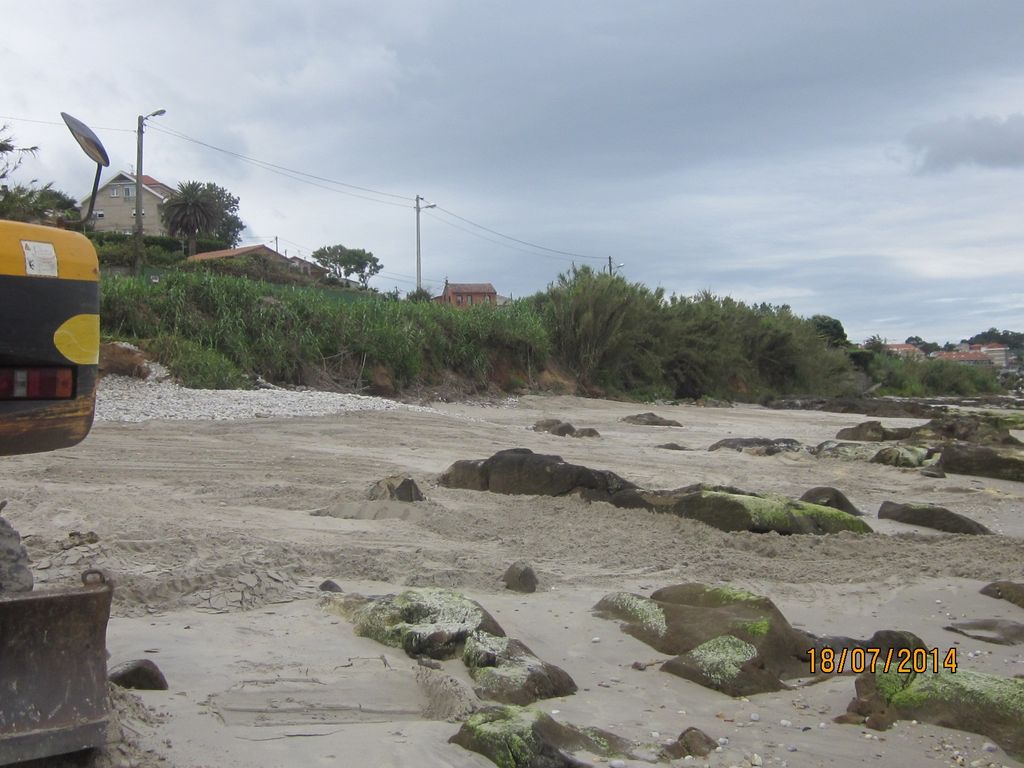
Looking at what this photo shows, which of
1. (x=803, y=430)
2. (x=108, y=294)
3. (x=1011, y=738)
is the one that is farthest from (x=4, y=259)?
(x=803, y=430)

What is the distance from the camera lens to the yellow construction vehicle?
2.29 m

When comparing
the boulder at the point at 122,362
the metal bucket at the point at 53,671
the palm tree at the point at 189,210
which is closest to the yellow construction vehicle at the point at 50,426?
the metal bucket at the point at 53,671

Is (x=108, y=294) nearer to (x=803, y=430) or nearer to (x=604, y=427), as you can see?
(x=604, y=427)

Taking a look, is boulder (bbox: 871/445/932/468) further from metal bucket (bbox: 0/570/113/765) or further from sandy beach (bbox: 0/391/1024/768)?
metal bucket (bbox: 0/570/113/765)

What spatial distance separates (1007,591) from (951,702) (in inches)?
78.4

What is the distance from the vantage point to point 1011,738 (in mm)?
3406

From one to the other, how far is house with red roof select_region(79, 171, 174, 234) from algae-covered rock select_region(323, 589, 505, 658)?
5185cm

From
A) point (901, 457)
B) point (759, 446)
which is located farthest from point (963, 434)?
point (901, 457)

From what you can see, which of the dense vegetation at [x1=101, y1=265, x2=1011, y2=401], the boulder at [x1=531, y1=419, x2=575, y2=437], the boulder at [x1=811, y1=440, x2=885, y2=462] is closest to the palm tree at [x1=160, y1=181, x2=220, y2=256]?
the dense vegetation at [x1=101, y1=265, x2=1011, y2=401]

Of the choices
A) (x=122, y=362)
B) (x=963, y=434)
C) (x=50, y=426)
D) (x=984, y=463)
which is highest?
(x=122, y=362)

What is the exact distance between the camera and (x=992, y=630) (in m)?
4.72

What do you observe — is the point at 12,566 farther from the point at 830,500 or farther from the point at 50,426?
the point at 830,500

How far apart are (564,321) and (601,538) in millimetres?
24258
